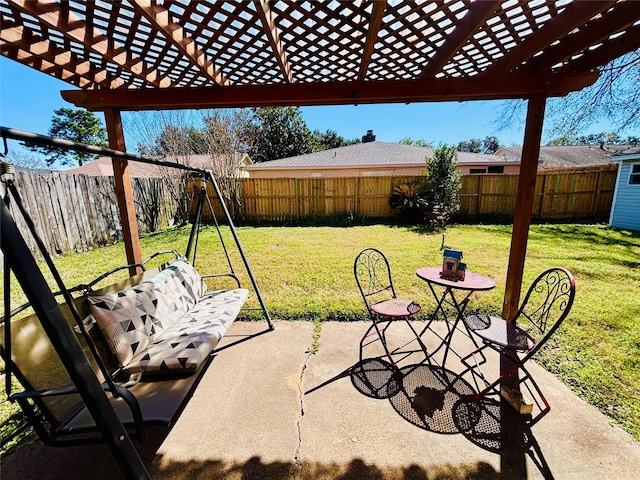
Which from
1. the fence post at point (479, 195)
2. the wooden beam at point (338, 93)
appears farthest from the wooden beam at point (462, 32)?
the fence post at point (479, 195)

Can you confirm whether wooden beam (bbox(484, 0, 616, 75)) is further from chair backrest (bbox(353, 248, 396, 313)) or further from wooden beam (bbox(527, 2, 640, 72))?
chair backrest (bbox(353, 248, 396, 313))

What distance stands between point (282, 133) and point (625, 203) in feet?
63.0

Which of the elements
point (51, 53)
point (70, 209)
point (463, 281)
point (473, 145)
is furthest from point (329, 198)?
point (473, 145)

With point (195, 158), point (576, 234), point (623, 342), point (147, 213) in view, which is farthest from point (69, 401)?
point (195, 158)

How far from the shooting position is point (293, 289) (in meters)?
4.33

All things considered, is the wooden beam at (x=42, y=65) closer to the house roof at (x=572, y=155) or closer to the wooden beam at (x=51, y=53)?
the wooden beam at (x=51, y=53)

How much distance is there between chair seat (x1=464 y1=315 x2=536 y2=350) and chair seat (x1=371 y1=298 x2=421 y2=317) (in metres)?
0.42

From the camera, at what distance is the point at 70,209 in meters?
6.13

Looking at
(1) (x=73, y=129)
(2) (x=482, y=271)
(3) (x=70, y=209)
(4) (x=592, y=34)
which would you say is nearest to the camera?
(4) (x=592, y=34)

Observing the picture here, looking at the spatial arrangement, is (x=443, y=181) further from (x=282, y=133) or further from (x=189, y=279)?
(x=282, y=133)

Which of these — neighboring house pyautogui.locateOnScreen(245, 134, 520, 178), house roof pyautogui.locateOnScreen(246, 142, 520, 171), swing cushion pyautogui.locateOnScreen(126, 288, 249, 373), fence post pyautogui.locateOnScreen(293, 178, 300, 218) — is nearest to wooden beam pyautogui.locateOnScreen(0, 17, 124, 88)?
swing cushion pyautogui.locateOnScreen(126, 288, 249, 373)

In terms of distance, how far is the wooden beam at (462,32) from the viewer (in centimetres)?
155

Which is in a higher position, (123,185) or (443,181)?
(123,185)

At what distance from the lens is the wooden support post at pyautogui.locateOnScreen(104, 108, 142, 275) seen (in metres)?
2.72
